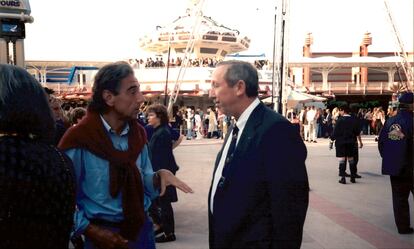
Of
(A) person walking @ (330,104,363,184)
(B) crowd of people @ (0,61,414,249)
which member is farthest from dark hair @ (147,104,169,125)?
(A) person walking @ (330,104,363,184)

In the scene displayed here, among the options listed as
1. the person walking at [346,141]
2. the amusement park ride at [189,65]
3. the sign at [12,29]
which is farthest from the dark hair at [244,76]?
the amusement park ride at [189,65]

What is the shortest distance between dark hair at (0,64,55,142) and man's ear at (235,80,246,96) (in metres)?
1.24

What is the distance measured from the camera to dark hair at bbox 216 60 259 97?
9.00 ft

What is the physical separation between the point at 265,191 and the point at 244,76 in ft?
2.25

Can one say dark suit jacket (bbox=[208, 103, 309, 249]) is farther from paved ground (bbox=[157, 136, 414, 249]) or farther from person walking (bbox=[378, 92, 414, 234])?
person walking (bbox=[378, 92, 414, 234])

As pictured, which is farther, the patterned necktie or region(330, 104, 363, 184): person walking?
region(330, 104, 363, 184): person walking

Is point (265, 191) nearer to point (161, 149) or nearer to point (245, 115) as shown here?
point (245, 115)

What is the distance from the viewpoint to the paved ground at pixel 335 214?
19.0 feet

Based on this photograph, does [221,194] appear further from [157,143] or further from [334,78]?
[334,78]

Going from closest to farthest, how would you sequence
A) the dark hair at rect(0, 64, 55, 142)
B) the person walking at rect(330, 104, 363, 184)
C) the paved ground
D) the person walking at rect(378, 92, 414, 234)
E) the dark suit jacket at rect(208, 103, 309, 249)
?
the dark hair at rect(0, 64, 55, 142), the dark suit jacket at rect(208, 103, 309, 249), the paved ground, the person walking at rect(378, 92, 414, 234), the person walking at rect(330, 104, 363, 184)

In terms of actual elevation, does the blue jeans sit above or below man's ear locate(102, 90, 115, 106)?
below

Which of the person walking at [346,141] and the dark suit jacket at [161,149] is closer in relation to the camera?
the dark suit jacket at [161,149]

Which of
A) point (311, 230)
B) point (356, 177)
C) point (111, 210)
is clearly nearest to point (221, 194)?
point (111, 210)

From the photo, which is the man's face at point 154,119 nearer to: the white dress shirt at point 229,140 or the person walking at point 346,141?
the white dress shirt at point 229,140
